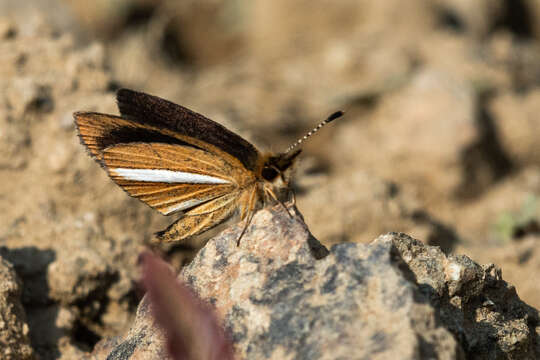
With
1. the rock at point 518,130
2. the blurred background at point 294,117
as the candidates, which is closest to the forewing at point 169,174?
the blurred background at point 294,117

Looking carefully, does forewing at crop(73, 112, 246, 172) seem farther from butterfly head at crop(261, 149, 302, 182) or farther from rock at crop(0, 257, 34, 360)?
rock at crop(0, 257, 34, 360)

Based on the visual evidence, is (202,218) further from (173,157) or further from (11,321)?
(11,321)

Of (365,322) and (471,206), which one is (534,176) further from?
(365,322)

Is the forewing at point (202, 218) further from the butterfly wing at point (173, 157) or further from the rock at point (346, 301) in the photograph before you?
the rock at point (346, 301)

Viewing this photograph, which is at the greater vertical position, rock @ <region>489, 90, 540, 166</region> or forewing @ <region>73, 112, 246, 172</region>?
rock @ <region>489, 90, 540, 166</region>

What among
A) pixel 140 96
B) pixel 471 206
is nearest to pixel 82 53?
pixel 140 96

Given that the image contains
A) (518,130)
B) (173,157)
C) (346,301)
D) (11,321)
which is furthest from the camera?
(518,130)

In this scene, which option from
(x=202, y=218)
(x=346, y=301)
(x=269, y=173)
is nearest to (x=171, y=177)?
(x=202, y=218)

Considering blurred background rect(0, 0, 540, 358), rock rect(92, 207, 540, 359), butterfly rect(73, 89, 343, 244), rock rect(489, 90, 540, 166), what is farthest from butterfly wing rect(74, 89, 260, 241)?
rock rect(489, 90, 540, 166)
